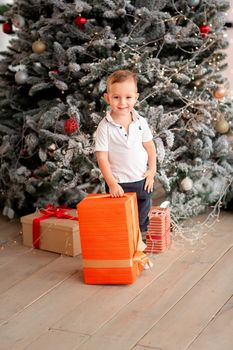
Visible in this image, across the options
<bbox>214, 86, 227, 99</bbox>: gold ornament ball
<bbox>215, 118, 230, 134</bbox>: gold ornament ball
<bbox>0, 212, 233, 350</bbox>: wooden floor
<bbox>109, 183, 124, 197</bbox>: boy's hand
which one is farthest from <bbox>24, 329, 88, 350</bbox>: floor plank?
<bbox>214, 86, 227, 99</bbox>: gold ornament ball

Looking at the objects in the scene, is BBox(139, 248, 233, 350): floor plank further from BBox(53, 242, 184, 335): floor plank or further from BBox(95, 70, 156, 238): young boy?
BBox(95, 70, 156, 238): young boy

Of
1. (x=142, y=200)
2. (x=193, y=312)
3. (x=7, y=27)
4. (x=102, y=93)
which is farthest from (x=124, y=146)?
(x=7, y=27)

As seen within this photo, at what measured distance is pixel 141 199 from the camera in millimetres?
2531

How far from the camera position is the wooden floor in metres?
1.87

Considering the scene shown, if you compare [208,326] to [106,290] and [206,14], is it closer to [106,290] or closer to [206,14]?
[106,290]

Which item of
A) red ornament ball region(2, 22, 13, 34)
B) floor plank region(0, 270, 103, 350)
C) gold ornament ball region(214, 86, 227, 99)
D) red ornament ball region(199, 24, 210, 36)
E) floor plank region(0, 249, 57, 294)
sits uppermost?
red ornament ball region(2, 22, 13, 34)

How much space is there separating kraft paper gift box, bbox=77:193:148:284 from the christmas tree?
1.86 feet

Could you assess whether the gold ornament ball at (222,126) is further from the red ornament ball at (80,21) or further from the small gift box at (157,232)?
the red ornament ball at (80,21)

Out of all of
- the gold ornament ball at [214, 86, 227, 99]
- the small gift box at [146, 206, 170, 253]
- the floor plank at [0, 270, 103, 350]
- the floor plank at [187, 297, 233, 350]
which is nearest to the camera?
the floor plank at [187, 297, 233, 350]

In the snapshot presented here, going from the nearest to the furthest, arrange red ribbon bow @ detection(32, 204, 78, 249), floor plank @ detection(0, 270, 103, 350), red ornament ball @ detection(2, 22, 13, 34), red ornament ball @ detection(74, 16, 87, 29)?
floor plank @ detection(0, 270, 103, 350), red ribbon bow @ detection(32, 204, 78, 249), red ornament ball @ detection(74, 16, 87, 29), red ornament ball @ detection(2, 22, 13, 34)

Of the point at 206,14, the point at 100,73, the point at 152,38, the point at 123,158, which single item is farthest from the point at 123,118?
the point at 206,14

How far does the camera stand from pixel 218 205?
323cm

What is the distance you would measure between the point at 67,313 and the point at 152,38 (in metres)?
1.64

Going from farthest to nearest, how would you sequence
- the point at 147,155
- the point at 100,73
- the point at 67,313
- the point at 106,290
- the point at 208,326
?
the point at 100,73, the point at 147,155, the point at 106,290, the point at 67,313, the point at 208,326
